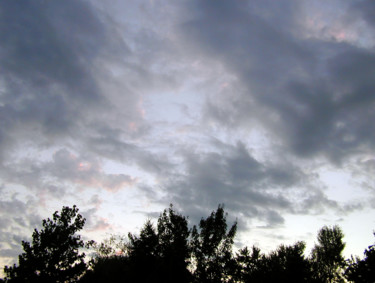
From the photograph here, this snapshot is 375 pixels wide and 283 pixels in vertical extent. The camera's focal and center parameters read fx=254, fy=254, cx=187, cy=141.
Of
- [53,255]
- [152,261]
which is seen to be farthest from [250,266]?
[53,255]

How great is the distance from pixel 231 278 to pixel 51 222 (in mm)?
33458

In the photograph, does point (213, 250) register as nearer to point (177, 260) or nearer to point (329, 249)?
point (177, 260)

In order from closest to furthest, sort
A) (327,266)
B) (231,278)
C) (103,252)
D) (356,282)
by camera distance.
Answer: (356,282) < (231,278) < (327,266) < (103,252)

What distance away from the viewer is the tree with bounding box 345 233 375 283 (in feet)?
70.0

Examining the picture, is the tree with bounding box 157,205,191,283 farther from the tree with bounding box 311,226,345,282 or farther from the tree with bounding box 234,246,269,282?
the tree with bounding box 311,226,345,282

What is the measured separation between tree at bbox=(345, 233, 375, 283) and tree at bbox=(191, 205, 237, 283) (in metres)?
28.4

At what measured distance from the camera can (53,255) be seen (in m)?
34.6

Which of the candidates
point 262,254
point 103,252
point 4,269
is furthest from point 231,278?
point 103,252

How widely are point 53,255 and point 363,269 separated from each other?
36.0 meters

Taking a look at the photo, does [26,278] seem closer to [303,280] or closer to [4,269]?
[4,269]

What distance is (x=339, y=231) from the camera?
6094 cm

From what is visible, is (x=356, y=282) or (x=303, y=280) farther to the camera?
(x=303, y=280)

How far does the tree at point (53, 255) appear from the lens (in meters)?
33.5

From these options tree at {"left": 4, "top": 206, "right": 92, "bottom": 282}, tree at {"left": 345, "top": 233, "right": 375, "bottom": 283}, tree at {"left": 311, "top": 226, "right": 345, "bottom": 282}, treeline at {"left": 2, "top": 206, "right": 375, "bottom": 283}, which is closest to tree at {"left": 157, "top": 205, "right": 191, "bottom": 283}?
treeline at {"left": 2, "top": 206, "right": 375, "bottom": 283}
